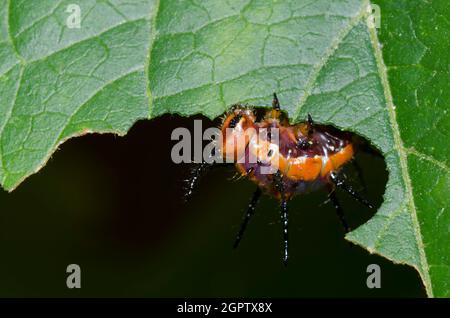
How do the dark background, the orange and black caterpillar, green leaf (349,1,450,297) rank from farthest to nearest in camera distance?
the dark background, the orange and black caterpillar, green leaf (349,1,450,297)

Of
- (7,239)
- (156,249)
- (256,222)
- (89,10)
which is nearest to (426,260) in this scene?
(89,10)

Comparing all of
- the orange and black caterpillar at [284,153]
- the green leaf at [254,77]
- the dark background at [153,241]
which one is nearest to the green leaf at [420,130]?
the green leaf at [254,77]

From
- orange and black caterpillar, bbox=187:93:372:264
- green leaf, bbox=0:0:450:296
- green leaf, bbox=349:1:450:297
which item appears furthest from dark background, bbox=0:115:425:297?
green leaf, bbox=349:1:450:297

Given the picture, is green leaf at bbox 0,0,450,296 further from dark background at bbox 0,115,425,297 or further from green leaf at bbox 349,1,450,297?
dark background at bbox 0,115,425,297

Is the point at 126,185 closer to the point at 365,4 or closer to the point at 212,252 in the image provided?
the point at 212,252

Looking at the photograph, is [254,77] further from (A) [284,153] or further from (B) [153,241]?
(B) [153,241]

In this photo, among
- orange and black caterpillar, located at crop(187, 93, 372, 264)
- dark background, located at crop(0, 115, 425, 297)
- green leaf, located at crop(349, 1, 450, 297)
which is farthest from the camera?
dark background, located at crop(0, 115, 425, 297)

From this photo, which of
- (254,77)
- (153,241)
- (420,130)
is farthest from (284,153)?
(153,241)
